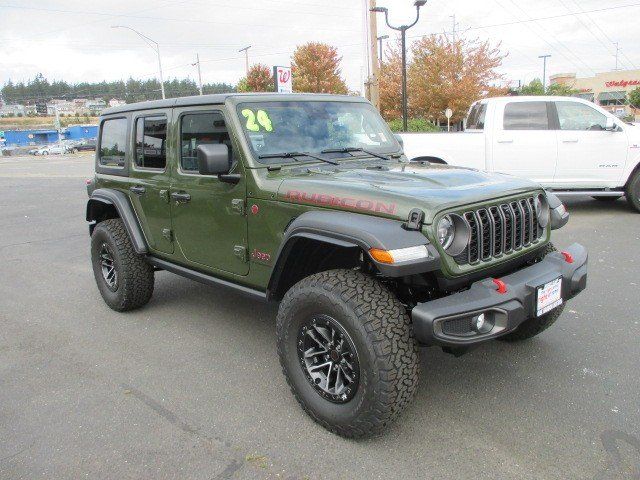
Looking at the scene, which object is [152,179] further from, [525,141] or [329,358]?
[525,141]

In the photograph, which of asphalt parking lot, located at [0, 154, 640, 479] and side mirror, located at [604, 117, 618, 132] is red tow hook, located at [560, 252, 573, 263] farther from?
side mirror, located at [604, 117, 618, 132]

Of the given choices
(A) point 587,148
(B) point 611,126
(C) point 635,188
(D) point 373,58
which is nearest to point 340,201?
(A) point 587,148

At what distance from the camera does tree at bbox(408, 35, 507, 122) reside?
24.5 m

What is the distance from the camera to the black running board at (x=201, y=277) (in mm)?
3598

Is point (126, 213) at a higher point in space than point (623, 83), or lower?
lower

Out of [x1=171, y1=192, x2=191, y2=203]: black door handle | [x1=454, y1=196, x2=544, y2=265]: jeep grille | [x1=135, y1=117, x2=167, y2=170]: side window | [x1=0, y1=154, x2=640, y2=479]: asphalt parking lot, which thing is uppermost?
[x1=135, y1=117, x2=167, y2=170]: side window

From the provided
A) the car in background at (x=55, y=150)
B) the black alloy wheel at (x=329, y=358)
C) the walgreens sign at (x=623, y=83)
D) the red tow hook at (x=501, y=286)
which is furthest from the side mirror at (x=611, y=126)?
the walgreens sign at (x=623, y=83)

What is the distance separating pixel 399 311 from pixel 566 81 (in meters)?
80.3

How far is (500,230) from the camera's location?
119 inches

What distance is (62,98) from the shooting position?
11225cm

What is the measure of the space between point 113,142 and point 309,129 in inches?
84.1

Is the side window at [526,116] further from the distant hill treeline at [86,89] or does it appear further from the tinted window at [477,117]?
the distant hill treeline at [86,89]

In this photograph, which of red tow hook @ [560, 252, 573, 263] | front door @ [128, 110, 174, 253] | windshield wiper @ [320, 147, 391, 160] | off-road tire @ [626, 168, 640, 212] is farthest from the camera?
off-road tire @ [626, 168, 640, 212]

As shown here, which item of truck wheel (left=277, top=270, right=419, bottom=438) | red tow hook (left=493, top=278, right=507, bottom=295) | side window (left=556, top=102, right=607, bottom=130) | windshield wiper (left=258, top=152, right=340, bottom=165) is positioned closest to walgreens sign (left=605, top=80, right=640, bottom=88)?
side window (left=556, top=102, right=607, bottom=130)
